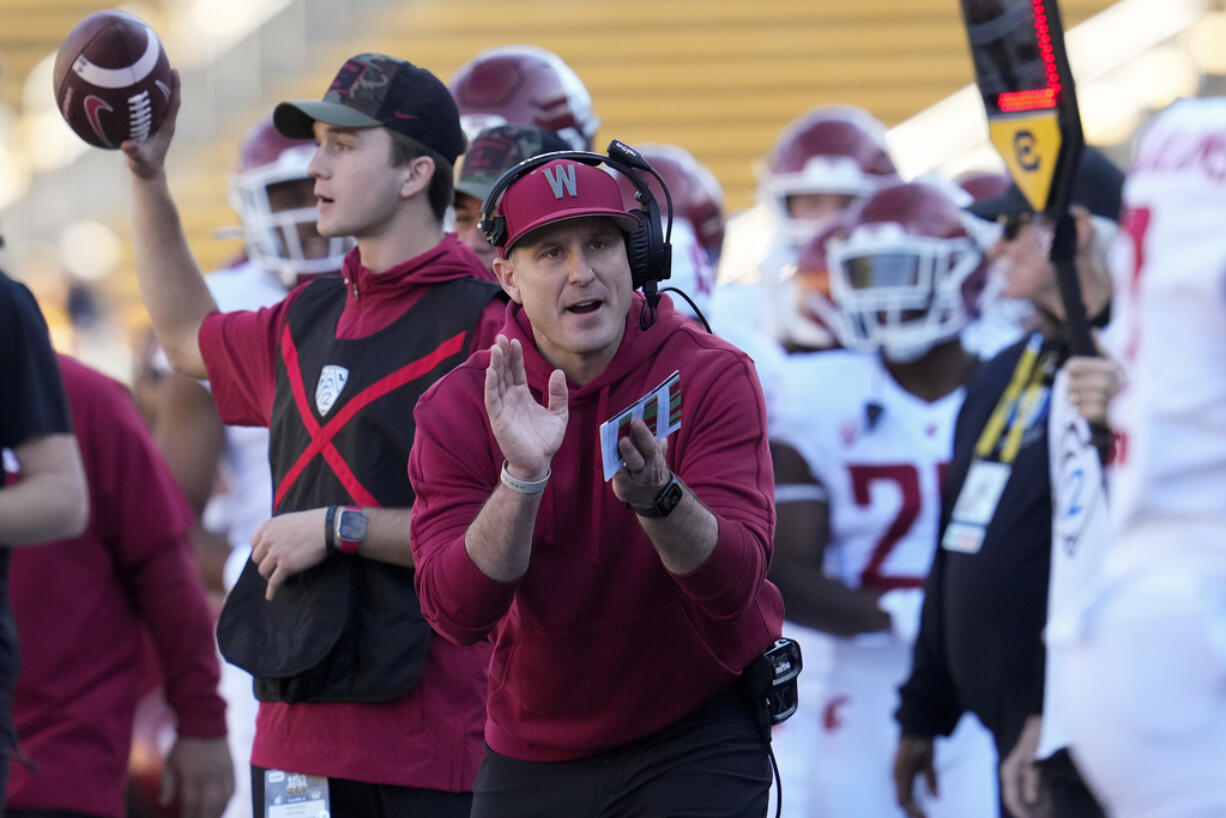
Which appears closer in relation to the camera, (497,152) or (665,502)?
(665,502)

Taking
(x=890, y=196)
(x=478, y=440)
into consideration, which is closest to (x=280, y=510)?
(x=478, y=440)

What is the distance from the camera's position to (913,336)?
6059mm

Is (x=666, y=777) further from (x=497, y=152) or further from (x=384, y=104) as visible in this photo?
(x=497, y=152)

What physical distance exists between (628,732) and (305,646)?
763 millimetres

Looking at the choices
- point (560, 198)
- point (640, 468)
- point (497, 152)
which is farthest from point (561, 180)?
point (497, 152)

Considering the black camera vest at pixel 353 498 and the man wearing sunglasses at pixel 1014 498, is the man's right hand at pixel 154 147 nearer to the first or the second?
the black camera vest at pixel 353 498

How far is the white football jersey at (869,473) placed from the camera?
19.4 ft

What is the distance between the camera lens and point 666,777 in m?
3.12

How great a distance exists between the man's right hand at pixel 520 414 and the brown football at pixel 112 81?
61.5 inches

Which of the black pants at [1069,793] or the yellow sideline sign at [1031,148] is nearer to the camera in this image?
the yellow sideline sign at [1031,148]

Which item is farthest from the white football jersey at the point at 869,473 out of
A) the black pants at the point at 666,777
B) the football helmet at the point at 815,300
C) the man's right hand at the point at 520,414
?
the man's right hand at the point at 520,414

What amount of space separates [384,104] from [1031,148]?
1.34 metres

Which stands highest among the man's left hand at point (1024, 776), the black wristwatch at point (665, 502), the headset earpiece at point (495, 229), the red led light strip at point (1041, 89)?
the red led light strip at point (1041, 89)

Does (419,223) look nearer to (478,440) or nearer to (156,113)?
(156,113)
